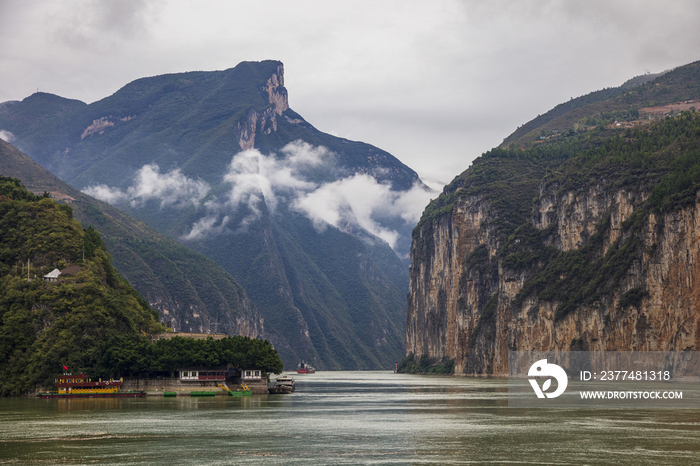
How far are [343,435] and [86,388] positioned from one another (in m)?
73.9

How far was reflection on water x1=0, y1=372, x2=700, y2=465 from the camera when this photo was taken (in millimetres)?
67188

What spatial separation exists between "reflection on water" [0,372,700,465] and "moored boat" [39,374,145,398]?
1707cm

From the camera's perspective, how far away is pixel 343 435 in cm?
8331

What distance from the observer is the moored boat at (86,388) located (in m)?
139

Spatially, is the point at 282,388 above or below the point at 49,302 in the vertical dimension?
below

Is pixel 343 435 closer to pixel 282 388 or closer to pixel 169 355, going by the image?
pixel 169 355

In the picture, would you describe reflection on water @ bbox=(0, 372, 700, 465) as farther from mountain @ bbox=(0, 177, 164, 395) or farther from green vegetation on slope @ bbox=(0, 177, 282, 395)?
mountain @ bbox=(0, 177, 164, 395)

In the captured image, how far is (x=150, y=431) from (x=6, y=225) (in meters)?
101

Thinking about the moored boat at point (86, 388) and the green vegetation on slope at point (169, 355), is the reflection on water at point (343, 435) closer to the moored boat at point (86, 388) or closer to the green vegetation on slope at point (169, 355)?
the moored boat at point (86, 388)

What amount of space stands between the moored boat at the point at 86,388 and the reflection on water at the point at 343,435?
17.1 metres

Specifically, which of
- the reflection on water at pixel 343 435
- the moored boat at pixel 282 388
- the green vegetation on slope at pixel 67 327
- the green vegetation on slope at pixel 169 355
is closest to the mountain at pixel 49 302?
the green vegetation on slope at pixel 67 327

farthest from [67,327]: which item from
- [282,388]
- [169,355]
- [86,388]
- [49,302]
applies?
[282,388]

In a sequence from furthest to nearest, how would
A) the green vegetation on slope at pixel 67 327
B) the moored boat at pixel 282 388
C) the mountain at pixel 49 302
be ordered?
the moored boat at pixel 282 388, the mountain at pixel 49 302, the green vegetation on slope at pixel 67 327

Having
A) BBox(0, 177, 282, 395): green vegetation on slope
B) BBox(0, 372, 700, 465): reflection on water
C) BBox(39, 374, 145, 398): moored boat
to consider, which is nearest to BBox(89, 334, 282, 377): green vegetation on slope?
BBox(0, 177, 282, 395): green vegetation on slope
